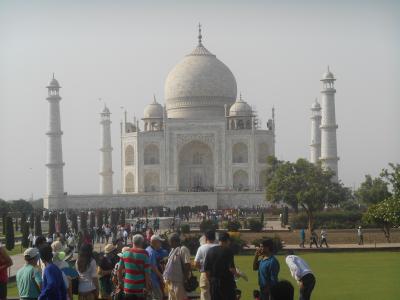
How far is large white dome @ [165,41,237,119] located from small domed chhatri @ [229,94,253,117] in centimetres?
104

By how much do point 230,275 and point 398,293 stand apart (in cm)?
366

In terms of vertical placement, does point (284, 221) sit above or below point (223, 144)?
below

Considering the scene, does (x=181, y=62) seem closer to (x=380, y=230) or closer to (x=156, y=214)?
(x=156, y=214)

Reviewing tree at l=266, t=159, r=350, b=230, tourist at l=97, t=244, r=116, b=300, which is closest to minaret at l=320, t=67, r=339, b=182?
tree at l=266, t=159, r=350, b=230

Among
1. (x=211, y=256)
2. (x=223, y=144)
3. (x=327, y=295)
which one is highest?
(x=223, y=144)

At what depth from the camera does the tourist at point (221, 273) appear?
6871 mm

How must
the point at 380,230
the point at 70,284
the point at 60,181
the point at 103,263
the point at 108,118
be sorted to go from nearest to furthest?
1. the point at 70,284
2. the point at 103,263
3. the point at 380,230
4. the point at 60,181
5. the point at 108,118

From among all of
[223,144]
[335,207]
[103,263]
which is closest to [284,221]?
[335,207]

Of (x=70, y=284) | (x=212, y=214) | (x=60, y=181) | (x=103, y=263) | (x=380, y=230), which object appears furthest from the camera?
(x=60, y=181)

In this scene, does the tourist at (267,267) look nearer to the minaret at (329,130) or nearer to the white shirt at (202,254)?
the white shirt at (202,254)

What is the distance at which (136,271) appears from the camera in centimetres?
702

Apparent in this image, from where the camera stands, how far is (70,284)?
6.81 metres

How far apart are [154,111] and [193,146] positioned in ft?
11.4

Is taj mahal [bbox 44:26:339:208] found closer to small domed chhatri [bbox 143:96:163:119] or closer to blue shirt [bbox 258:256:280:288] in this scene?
small domed chhatri [bbox 143:96:163:119]
